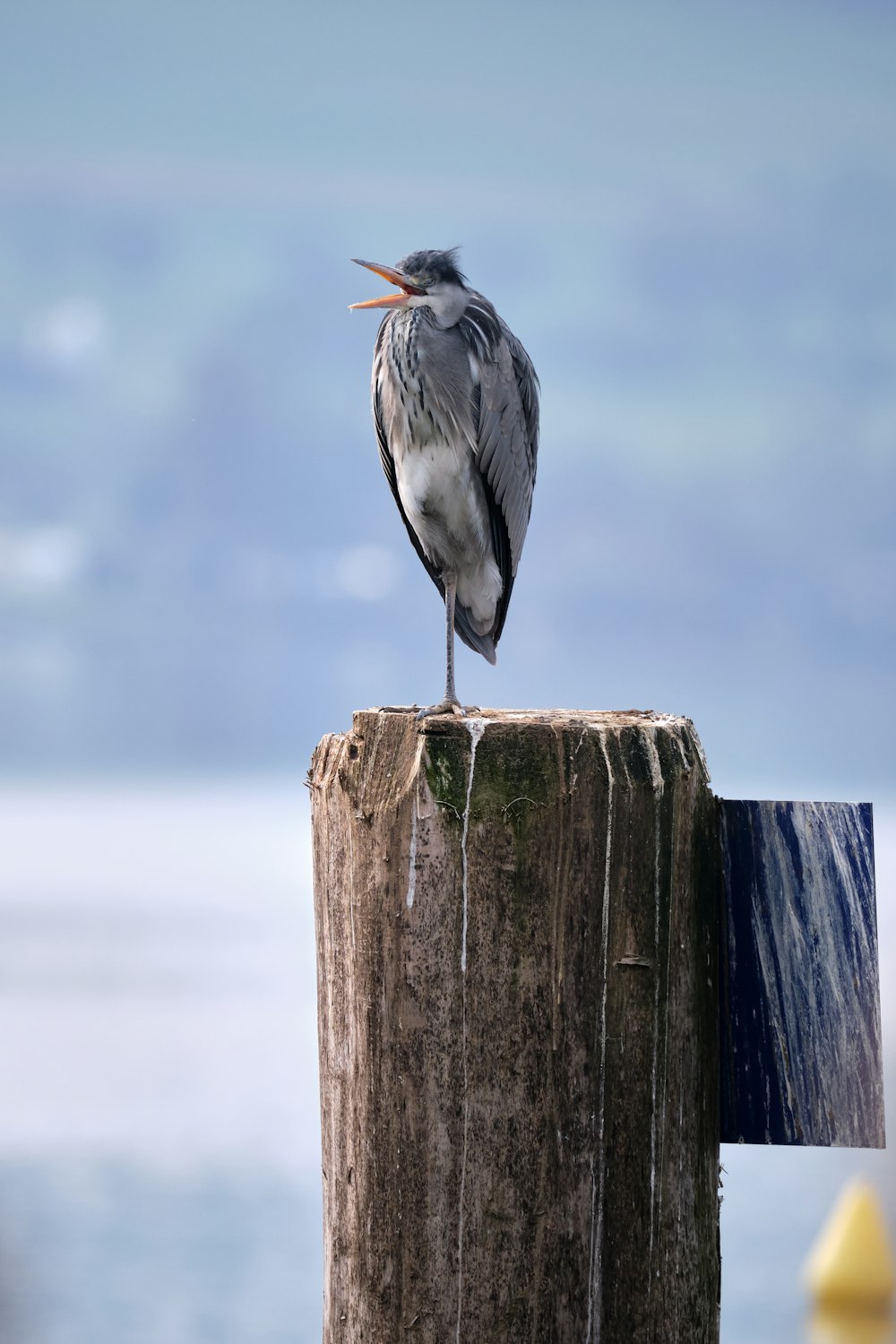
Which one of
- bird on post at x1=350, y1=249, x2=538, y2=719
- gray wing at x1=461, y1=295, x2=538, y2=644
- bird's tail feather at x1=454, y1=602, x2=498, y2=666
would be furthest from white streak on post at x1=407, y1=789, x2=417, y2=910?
bird's tail feather at x1=454, y1=602, x2=498, y2=666

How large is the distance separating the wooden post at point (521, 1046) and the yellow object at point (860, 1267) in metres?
5.59

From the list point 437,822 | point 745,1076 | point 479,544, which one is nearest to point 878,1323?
point 479,544

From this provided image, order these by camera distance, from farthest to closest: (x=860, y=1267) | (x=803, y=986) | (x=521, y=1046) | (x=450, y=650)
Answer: (x=860, y=1267)
(x=450, y=650)
(x=803, y=986)
(x=521, y=1046)

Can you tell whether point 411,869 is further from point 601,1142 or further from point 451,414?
point 451,414

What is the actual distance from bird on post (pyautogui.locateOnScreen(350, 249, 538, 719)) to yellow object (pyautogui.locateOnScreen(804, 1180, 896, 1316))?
15.7 feet

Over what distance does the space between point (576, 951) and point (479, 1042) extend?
21cm

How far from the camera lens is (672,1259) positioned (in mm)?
2225

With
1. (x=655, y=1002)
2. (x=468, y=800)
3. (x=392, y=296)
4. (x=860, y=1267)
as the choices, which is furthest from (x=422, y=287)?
(x=860, y=1267)

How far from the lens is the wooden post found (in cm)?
213

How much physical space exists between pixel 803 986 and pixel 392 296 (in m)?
2.65

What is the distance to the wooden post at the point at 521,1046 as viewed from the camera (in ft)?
6.98

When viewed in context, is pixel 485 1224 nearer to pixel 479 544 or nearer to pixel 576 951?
pixel 576 951

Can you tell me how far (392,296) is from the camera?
4.18 m

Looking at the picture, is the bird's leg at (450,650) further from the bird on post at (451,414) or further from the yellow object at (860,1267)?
the yellow object at (860,1267)
